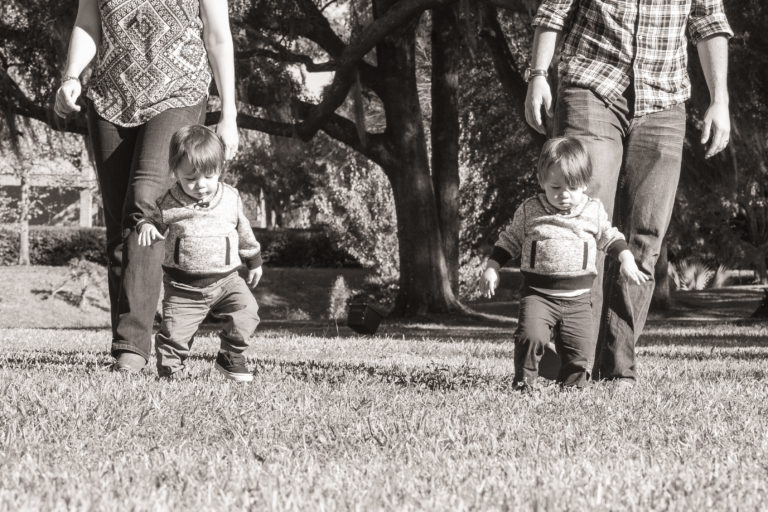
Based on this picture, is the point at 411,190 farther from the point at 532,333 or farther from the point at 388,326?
the point at 532,333

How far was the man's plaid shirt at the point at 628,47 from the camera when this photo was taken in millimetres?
4340

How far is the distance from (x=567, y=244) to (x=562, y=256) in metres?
0.06

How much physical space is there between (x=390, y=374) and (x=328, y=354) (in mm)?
1925

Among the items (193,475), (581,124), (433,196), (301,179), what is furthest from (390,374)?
(301,179)

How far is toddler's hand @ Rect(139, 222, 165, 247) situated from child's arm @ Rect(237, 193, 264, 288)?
0.36m

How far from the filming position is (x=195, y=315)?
4.35 meters

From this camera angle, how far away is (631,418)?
341cm

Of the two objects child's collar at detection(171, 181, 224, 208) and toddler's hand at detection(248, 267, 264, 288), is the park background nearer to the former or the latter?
toddler's hand at detection(248, 267, 264, 288)

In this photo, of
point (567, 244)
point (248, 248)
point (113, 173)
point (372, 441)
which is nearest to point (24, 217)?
point (113, 173)

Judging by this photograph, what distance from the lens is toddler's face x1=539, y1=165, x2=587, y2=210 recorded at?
419 cm

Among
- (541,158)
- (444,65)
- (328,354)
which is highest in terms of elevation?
(444,65)

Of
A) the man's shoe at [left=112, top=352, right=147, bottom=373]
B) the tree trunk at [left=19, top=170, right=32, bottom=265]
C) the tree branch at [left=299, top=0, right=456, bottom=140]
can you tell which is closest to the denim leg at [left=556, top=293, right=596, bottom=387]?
the man's shoe at [left=112, top=352, right=147, bottom=373]

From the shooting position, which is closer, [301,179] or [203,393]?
[203,393]

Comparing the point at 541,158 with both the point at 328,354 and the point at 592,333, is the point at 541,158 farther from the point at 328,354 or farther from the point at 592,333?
the point at 328,354
